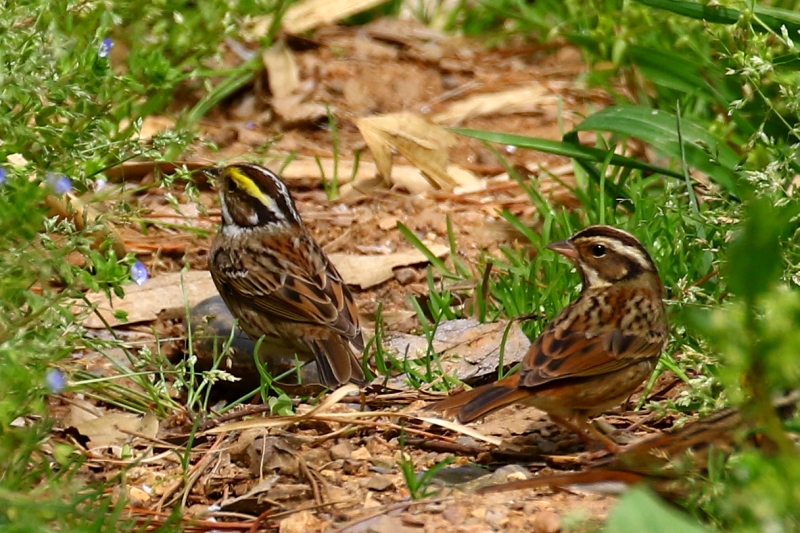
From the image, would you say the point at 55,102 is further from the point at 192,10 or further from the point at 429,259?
the point at 192,10

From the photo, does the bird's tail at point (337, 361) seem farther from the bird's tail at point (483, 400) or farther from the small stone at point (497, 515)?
the small stone at point (497, 515)

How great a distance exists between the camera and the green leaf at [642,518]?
3.15m

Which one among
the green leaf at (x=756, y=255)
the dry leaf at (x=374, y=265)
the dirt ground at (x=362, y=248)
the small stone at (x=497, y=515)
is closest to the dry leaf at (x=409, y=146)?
the dirt ground at (x=362, y=248)

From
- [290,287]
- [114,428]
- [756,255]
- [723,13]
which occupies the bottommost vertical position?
[290,287]

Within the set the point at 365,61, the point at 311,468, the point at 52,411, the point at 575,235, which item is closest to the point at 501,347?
the point at 575,235

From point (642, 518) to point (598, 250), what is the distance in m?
3.04

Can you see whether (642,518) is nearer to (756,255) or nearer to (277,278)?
(756,255)

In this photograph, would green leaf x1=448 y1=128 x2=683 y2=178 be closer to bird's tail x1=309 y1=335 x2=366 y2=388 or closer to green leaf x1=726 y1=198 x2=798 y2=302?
bird's tail x1=309 y1=335 x2=366 y2=388

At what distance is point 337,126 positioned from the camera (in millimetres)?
9555

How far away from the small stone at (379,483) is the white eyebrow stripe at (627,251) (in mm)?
1674

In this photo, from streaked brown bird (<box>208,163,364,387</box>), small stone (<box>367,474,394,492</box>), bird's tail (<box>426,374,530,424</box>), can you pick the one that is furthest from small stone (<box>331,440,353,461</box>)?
streaked brown bird (<box>208,163,364,387</box>)

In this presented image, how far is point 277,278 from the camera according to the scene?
23.6 feet

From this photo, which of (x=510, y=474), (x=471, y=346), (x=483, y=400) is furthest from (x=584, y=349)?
(x=471, y=346)

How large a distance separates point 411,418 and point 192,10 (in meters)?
4.46
